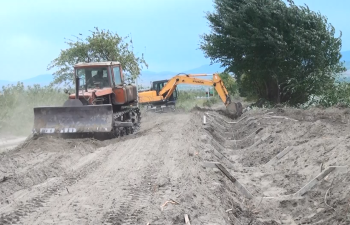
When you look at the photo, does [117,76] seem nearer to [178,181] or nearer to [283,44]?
[178,181]

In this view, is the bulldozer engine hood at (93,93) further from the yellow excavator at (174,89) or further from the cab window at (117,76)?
the yellow excavator at (174,89)

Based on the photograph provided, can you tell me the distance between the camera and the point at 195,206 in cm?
653

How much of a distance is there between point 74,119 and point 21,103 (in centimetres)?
1276

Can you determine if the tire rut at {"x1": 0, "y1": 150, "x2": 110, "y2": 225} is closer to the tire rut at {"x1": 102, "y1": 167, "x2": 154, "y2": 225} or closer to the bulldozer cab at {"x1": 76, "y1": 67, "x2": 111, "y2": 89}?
the tire rut at {"x1": 102, "y1": 167, "x2": 154, "y2": 225}

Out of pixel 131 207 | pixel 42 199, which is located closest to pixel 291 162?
pixel 131 207

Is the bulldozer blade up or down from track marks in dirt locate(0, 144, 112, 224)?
up

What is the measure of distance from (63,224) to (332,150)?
660 centimetres

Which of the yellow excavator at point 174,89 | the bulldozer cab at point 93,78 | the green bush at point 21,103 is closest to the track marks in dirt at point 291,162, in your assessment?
the bulldozer cab at point 93,78

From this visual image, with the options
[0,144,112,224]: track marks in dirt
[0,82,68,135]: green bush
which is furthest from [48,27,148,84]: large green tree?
[0,144,112,224]: track marks in dirt

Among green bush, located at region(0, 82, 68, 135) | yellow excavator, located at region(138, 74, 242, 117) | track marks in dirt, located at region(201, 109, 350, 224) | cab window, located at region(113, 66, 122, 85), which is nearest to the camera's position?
track marks in dirt, located at region(201, 109, 350, 224)

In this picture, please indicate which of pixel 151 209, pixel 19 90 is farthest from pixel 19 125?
pixel 151 209

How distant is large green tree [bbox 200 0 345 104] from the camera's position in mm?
26031

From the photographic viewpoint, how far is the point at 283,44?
25797 millimetres

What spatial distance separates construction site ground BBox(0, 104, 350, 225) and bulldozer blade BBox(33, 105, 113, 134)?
56cm
